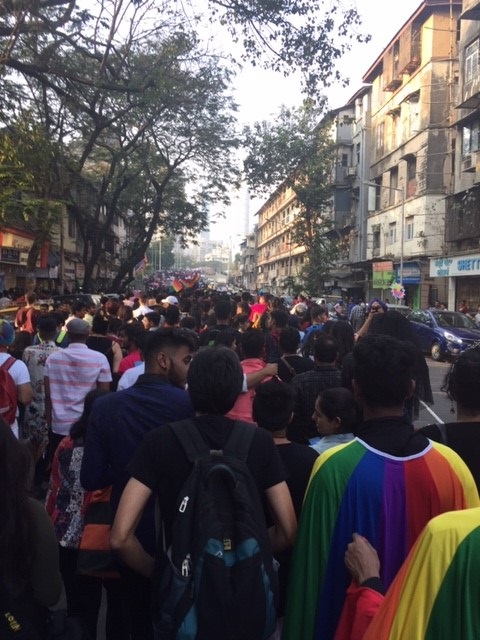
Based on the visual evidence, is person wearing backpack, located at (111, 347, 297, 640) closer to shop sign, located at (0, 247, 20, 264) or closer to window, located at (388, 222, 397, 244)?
shop sign, located at (0, 247, 20, 264)

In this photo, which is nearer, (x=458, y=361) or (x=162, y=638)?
(x=162, y=638)

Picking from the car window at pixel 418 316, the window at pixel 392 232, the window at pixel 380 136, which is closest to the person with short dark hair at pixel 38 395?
the car window at pixel 418 316

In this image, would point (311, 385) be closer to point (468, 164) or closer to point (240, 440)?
point (240, 440)

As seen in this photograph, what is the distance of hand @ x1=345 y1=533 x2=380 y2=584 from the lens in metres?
1.96

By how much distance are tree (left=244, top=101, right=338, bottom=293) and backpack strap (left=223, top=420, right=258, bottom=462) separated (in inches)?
1206

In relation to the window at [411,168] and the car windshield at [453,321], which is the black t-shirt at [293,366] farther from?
the window at [411,168]

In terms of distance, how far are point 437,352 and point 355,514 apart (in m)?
18.4

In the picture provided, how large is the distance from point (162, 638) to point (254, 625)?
32cm

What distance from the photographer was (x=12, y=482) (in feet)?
6.73

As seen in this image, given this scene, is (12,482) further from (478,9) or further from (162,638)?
(478,9)

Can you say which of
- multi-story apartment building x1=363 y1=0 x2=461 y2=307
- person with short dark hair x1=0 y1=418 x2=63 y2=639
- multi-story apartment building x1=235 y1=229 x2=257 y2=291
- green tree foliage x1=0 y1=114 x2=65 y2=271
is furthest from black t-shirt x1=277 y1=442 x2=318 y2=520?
multi-story apartment building x1=235 y1=229 x2=257 y2=291

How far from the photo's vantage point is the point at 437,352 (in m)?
19.6

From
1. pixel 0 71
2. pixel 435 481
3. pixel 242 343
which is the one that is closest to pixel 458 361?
pixel 435 481

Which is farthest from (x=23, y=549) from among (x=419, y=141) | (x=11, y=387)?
(x=419, y=141)
